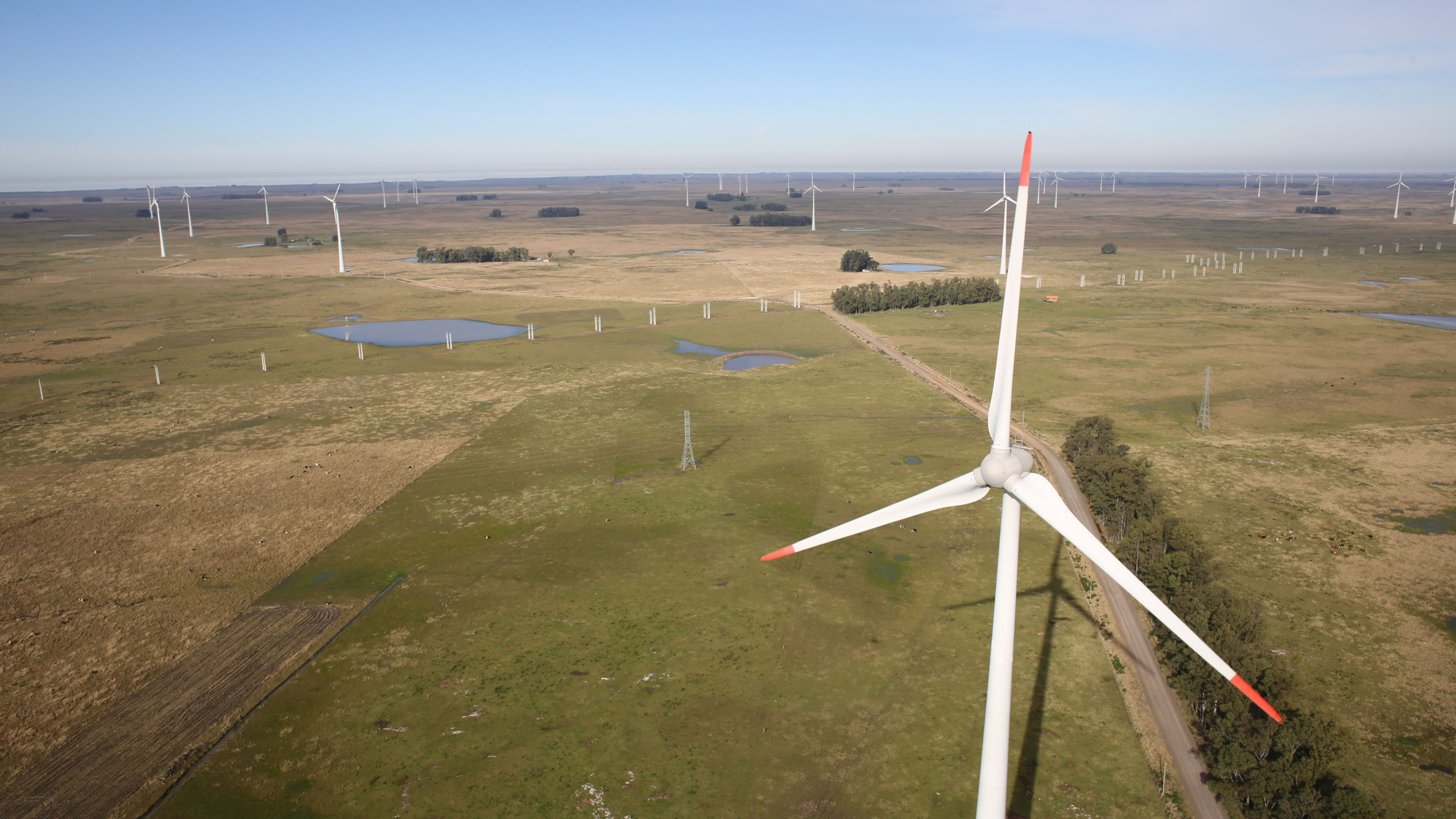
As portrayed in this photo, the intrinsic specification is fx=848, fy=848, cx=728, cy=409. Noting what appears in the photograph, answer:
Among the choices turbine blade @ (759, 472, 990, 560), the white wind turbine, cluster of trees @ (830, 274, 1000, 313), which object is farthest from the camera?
cluster of trees @ (830, 274, 1000, 313)

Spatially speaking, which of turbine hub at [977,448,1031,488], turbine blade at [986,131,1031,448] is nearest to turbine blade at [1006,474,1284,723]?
turbine hub at [977,448,1031,488]

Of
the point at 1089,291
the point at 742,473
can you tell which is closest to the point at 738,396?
the point at 742,473

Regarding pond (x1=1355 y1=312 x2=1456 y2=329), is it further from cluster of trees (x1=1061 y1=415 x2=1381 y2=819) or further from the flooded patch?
cluster of trees (x1=1061 y1=415 x2=1381 y2=819)

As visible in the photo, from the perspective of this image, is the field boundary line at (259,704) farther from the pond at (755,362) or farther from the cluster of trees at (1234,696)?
the pond at (755,362)

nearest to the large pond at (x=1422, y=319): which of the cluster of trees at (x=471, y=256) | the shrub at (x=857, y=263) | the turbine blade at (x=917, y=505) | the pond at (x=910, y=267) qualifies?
the pond at (x=910, y=267)

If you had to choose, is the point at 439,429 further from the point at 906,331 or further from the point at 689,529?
the point at 906,331

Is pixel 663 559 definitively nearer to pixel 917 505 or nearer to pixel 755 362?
pixel 917 505

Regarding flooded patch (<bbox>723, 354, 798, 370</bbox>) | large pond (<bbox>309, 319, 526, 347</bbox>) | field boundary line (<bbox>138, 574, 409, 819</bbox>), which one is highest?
large pond (<bbox>309, 319, 526, 347</bbox>)
